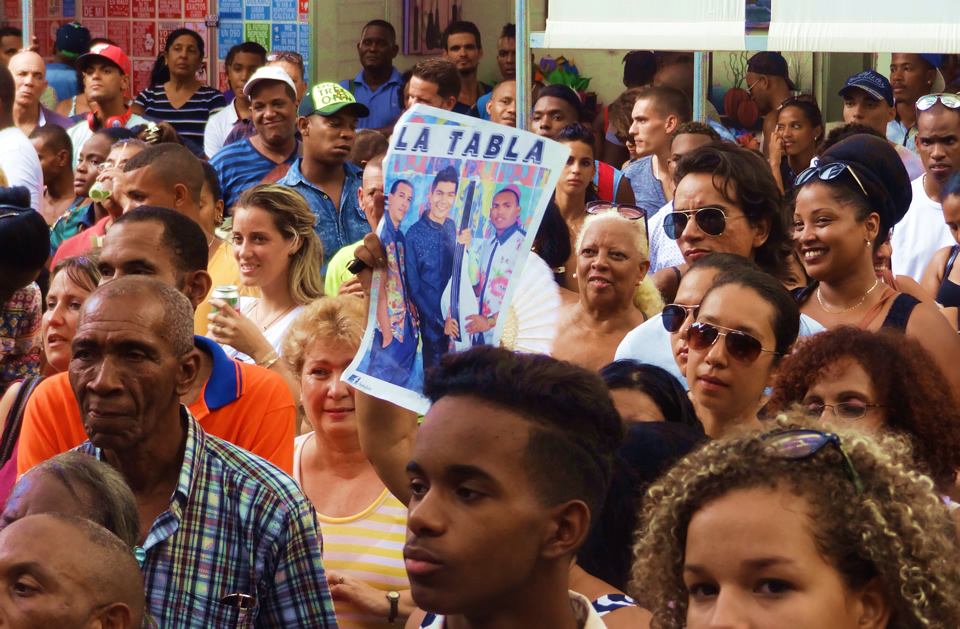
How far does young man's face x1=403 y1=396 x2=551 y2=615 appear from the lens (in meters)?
1.91

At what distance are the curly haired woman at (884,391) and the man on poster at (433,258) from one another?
95 cm

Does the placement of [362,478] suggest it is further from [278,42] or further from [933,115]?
[278,42]

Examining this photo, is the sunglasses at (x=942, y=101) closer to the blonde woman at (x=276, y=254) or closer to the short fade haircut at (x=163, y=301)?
the blonde woman at (x=276, y=254)

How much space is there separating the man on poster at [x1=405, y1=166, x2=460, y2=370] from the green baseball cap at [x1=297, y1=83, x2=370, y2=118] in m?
3.80

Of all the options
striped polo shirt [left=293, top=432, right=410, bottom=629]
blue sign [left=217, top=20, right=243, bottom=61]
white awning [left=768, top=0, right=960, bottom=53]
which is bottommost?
striped polo shirt [left=293, top=432, right=410, bottom=629]

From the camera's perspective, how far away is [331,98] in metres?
6.25

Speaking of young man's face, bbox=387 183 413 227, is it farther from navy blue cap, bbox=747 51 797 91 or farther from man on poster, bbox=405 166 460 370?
navy blue cap, bbox=747 51 797 91

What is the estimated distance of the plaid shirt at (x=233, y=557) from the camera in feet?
8.01

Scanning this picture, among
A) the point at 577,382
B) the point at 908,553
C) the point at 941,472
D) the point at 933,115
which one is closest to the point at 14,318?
the point at 577,382

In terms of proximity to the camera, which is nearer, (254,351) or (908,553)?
(908,553)

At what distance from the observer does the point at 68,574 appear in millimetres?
2102

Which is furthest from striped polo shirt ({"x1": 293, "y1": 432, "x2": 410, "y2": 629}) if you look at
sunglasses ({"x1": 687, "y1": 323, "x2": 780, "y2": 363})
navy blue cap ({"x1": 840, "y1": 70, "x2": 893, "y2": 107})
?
navy blue cap ({"x1": 840, "y1": 70, "x2": 893, "y2": 107})

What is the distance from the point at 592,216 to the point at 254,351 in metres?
1.30

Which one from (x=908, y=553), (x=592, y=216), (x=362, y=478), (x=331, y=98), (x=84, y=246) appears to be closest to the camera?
(x=908, y=553)
